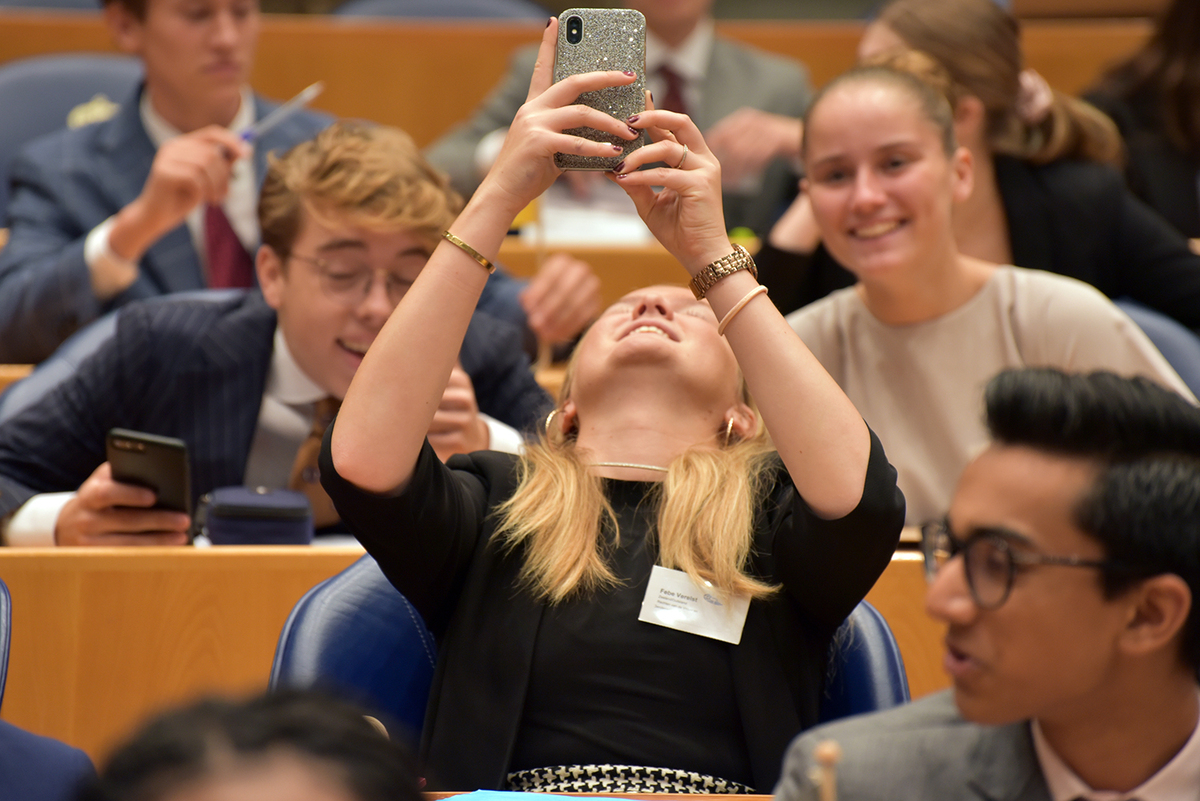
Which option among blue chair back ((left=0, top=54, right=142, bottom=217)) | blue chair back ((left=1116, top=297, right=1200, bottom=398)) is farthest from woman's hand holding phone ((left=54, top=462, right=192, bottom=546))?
blue chair back ((left=0, top=54, right=142, bottom=217))

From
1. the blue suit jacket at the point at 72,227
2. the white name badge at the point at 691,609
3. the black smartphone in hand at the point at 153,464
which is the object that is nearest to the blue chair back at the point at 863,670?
the white name badge at the point at 691,609

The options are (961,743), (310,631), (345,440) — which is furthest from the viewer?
(310,631)

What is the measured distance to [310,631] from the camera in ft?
5.07

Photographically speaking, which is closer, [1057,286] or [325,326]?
[325,326]

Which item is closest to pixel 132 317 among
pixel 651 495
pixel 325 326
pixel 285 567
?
pixel 325 326

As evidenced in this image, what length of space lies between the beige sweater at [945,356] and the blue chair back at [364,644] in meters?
1.04

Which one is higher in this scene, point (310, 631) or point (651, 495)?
point (651, 495)

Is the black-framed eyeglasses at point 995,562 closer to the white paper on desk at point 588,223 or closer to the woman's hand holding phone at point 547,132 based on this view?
the woman's hand holding phone at point 547,132

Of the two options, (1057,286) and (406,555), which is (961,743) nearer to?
(406,555)

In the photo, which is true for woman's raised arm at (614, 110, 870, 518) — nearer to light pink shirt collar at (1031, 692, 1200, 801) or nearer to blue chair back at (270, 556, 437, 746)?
light pink shirt collar at (1031, 692, 1200, 801)

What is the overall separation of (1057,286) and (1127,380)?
4.07ft

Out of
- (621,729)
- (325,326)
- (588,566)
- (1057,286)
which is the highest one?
(1057,286)

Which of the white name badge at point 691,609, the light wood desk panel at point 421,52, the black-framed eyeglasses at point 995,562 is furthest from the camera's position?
the light wood desk panel at point 421,52

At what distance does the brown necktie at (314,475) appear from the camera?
2164 millimetres
